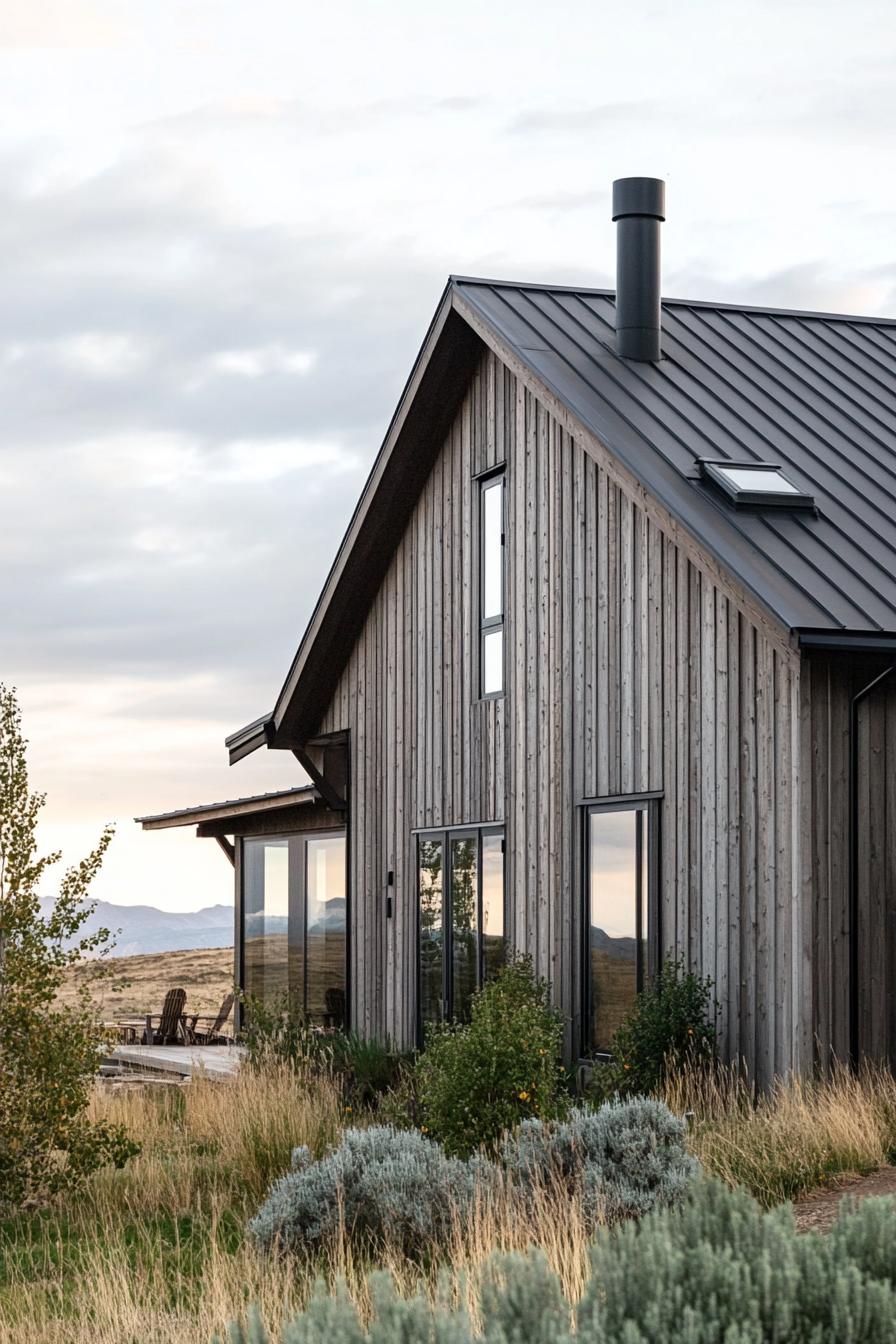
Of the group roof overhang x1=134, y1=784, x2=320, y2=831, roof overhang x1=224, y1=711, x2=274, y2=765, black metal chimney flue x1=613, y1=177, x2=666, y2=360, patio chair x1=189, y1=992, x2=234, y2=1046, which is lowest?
patio chair x1=189, y1=992, x2=234, y2=1046

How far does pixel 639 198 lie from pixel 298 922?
33.3 ft

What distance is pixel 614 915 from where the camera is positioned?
44.0 ft

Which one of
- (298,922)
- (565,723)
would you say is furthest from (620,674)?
(298,922)

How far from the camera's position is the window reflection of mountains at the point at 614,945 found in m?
13.0

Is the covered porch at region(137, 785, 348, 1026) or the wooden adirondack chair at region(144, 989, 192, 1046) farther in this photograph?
the wooden adirondack chair at region(144, 989, 192, 1046)

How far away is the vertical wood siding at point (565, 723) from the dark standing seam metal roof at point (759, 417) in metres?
0.40

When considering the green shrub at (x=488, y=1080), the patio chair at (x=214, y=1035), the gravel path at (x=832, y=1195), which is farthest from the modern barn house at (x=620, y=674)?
the patio chair at (x=214, y=1035)

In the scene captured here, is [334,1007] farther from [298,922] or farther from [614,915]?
[614,915]

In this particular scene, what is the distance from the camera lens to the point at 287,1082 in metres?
14.7

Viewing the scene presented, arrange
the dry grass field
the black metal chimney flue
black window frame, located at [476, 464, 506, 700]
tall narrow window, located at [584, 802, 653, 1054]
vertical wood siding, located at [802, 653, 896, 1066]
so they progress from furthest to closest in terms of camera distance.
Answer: the dry grass field, black window frame, located at [476, 464, 506, 700], the black metal chimney flue, tall narrow window, located at [584, 802, 653, 1054], vertical wood siding, located at [802, 653, 896, 1066]

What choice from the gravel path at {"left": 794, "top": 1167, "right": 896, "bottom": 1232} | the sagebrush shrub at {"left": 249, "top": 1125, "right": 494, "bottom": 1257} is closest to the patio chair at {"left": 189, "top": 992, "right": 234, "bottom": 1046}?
the sagebrush shrub at {"left": 249, "top": 1125, "right": 494, "bottom": 1257}

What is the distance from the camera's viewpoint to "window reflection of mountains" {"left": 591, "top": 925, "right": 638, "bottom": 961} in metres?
13.0

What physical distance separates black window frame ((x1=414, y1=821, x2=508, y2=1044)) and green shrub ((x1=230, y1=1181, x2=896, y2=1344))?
10493mm

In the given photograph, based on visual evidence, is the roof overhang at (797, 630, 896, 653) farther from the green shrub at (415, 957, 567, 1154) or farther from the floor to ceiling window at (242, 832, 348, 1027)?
the floor to ceiling window at (242, 832, 348, 1027)
